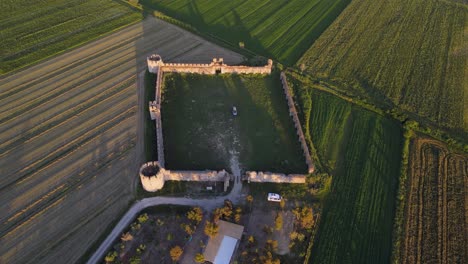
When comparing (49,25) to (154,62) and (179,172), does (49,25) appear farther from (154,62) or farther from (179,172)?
(179,172)

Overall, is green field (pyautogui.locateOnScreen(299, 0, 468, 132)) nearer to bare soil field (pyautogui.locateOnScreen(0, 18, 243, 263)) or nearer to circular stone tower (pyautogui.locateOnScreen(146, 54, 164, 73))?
bare soil field (pyautogui.locateOnScreen(0, 18, 243, 263))

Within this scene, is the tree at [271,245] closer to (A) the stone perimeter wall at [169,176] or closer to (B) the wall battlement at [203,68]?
(A) the stone perimeter wall at [169,176]

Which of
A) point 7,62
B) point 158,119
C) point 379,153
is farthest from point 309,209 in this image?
point 7,62

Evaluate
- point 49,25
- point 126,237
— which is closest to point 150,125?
point 126,237

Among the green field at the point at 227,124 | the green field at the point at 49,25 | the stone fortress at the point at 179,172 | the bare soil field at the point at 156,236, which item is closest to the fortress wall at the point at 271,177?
the stone fortress at the point at 179,172

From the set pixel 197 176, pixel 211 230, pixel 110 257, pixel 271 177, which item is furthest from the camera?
pixel 271 177
